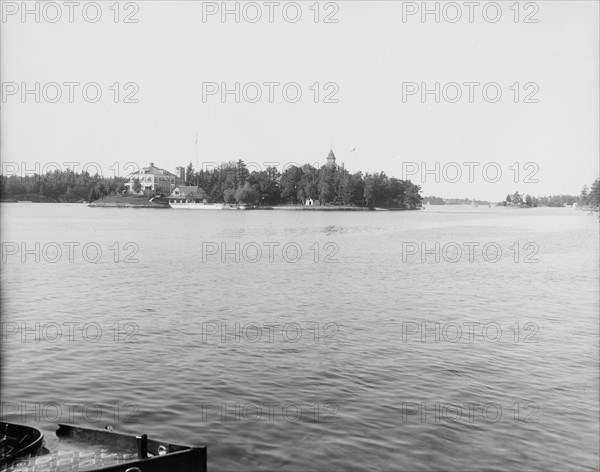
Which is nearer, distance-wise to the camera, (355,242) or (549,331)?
(549,331)

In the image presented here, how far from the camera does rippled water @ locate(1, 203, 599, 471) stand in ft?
52.4

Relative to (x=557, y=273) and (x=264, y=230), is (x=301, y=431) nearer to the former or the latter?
(x=557, y=273)

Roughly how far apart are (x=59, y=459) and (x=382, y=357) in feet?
48.0

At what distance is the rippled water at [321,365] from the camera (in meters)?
16.0

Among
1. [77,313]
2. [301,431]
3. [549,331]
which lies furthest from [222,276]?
[301,431]

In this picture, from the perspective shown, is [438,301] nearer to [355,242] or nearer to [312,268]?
[312,268]

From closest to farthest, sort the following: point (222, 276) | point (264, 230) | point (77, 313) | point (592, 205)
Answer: point (77, 313), point (222, 276), point (264, 230), point (592, 205)

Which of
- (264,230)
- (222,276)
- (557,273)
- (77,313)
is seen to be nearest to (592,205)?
(264,230)

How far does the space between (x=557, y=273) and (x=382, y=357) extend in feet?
128

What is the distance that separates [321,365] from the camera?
23.5 metres

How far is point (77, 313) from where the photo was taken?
35.2m

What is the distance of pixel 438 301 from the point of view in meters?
41.5

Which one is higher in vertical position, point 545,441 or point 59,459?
point 59,459

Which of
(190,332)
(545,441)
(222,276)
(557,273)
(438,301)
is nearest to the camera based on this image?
(545,441)
